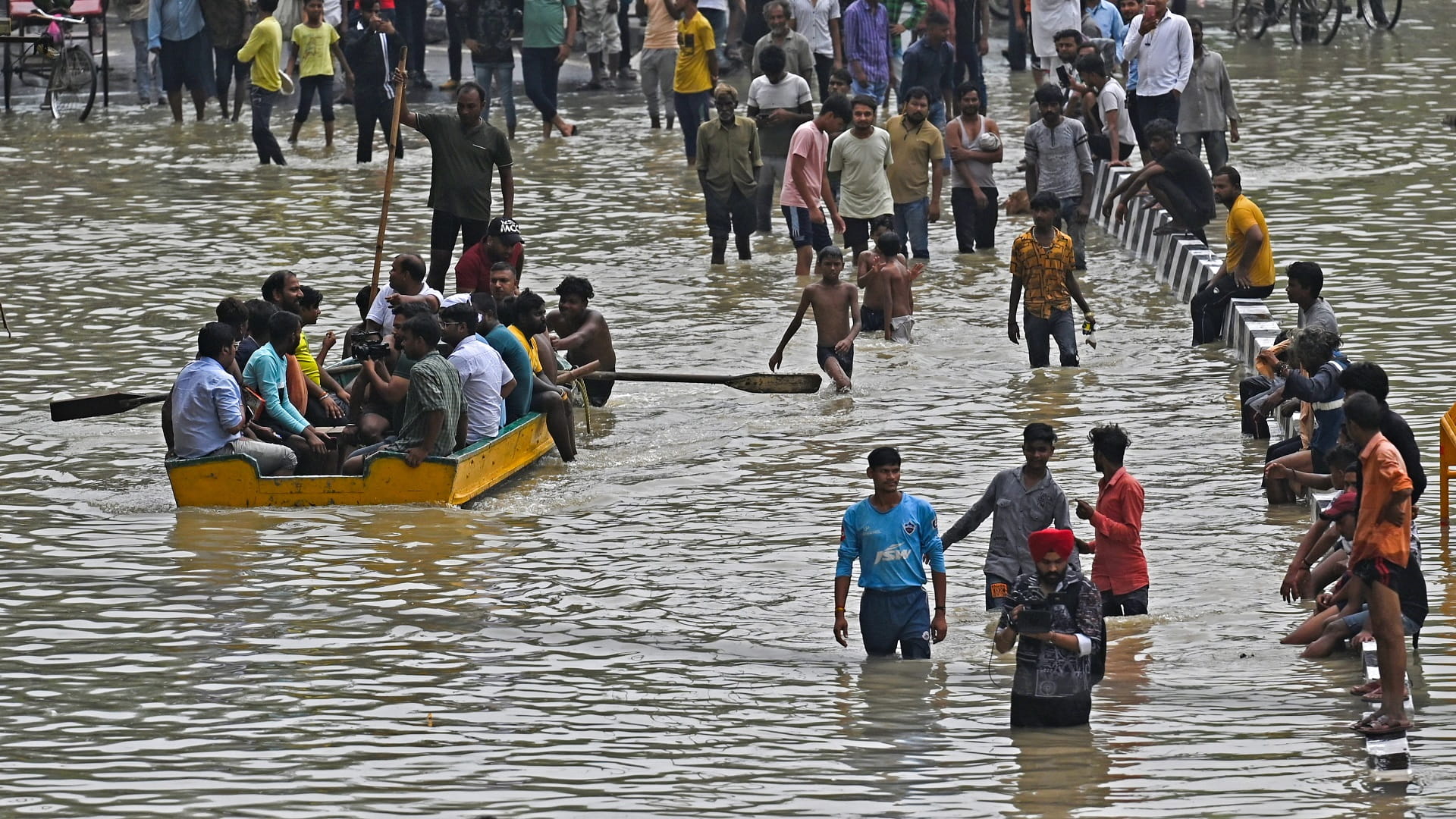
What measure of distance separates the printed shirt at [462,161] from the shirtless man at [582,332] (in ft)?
8.45

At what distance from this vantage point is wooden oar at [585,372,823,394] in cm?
1550

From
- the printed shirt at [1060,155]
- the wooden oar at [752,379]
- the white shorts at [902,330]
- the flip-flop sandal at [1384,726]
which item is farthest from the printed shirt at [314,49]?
the flip-flop sandal at [1384,726]

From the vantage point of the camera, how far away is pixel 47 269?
20.5m

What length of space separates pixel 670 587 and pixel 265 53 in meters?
15.3

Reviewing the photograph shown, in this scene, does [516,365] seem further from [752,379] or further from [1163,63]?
[1163,63]

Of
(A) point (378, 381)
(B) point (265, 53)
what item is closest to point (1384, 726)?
(A) point (378, 381)

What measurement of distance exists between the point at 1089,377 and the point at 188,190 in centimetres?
1129

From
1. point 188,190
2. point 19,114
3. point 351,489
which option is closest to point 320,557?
point 351,489

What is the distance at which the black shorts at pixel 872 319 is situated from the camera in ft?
58.4

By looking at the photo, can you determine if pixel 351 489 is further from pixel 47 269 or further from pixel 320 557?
pixel 47 269

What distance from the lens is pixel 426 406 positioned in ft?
44.0

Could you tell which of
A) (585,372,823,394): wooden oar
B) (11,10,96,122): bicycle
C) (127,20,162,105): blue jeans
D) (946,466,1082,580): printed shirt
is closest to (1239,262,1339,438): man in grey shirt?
(946,466,1082,580): printed shirt

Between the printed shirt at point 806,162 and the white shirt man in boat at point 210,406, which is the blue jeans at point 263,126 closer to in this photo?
the printed shirt at point 806,162

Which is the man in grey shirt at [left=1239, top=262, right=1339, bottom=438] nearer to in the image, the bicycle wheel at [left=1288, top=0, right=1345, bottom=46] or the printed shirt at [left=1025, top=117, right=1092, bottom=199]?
the printed shirt at [left=1025, top=117, right=1092, bottom=199]
